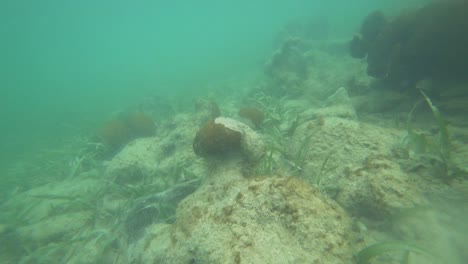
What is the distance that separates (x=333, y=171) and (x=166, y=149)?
160 inches

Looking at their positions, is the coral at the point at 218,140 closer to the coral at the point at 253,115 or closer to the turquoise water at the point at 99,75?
the coral at the point at 253,115

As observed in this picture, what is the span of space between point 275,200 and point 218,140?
4.37 ft

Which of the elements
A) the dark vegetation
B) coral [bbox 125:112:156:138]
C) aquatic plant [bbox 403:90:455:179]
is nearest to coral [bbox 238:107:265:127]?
the dark vegetation

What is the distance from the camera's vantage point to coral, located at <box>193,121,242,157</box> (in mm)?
3221

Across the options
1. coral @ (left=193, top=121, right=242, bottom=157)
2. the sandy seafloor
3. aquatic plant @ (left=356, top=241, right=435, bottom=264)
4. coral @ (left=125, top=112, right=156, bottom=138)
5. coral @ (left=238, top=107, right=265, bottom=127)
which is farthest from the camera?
coral @ (left=125, top=112, right=156, bottom=138)

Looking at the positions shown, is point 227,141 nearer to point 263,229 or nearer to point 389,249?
point 263,229

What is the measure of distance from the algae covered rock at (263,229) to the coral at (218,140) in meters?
0.94

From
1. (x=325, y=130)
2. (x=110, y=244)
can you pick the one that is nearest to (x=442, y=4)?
(x=325, y=130)

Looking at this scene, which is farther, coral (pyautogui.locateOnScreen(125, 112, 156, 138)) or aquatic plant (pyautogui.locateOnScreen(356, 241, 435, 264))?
coral (pyautogui.locateOnScreen(125, 112, 156, 138))

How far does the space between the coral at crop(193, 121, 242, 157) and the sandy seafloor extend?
0.14 metres

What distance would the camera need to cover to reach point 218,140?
322cm

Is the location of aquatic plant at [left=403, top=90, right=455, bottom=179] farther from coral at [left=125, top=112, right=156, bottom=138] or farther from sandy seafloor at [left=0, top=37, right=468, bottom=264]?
coral at [left=125, top=112, right=156, bottom=138]

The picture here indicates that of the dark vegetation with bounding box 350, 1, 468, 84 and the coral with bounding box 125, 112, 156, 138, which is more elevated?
the dark vegetation with bounding box 350, 1, 468, 84

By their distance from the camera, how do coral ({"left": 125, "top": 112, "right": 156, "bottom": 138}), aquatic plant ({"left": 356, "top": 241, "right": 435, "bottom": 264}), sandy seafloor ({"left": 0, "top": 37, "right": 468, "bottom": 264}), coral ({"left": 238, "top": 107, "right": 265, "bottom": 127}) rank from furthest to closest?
1. coral ({"left": 125, "top": 112, "right": 156, "bottom": 138})
2. coral ({"left": 238, "top": 107, "right": 265, "bottom": 127})
3. sandy seafloor ({"left": 0, "top": 37, "right": 468, "bottom": 264})
4. aquatic plant ({"left": 356, "top": 241, "right": 435, "bottom": 264})
